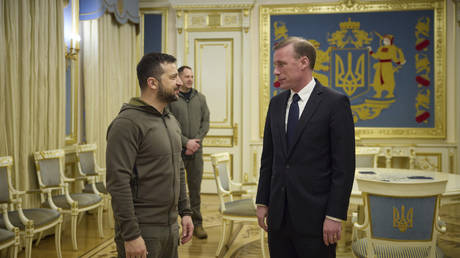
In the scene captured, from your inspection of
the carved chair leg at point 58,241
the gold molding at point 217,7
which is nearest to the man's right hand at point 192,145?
the carved chair leg at point 58,241

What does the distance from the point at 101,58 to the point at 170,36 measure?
63.1 inches

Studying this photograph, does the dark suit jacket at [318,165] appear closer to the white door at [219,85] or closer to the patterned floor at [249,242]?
the patterned floor at [249,242]

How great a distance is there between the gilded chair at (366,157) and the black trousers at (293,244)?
315 cm

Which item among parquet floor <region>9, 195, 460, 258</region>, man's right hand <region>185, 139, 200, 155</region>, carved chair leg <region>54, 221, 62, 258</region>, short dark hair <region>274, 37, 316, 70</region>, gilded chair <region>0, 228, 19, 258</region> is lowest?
parquet floor <region>9, 195, 460, 258</region>

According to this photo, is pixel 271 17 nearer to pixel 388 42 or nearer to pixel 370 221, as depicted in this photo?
pixel 388 42

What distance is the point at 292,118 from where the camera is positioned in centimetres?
173

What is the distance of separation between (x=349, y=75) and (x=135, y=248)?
5.38 meters

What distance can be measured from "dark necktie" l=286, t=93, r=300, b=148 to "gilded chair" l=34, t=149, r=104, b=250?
2.76 metres

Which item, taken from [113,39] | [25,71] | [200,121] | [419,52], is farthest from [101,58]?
[419,52]

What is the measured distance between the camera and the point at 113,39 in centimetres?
567

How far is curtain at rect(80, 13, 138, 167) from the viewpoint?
5.12 metres

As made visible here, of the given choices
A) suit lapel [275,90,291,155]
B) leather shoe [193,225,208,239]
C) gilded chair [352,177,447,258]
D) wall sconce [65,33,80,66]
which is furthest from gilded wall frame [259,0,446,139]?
suit lapel [275,90,291,155]

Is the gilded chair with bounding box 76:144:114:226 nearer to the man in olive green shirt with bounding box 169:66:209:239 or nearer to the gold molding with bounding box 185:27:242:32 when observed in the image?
the man in olive green shirt with bounding box 169:66:209:239

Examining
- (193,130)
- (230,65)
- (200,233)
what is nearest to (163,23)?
(230,65)
